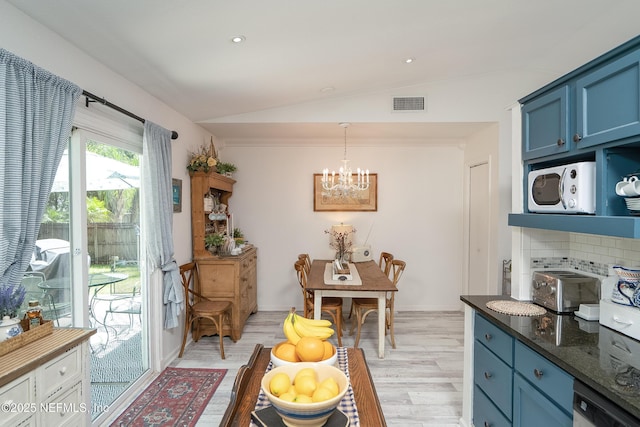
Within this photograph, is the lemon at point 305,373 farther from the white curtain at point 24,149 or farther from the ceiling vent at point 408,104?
the ceiling vent at point 408,104

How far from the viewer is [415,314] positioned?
4535 millimetres

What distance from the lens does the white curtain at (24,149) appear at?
4.82ft

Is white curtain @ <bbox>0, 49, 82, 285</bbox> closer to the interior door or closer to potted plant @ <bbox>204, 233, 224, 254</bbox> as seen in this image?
potted plant @ <bbox>204, 233, 224, 254</bbox>

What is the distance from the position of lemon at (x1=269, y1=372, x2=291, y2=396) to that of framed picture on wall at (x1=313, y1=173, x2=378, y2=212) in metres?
3.74

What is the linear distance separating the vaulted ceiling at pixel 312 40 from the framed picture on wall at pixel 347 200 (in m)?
1.44

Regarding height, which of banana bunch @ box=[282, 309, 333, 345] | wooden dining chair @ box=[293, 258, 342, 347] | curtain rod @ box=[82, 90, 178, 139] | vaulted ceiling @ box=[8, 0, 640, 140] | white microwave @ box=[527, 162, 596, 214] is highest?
vaulted ceiling @ box=[8, 0, 640, 140]

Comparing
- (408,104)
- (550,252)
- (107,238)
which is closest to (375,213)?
(408,104)

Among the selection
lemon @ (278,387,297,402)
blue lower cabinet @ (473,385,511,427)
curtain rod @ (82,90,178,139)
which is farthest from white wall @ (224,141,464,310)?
lemon @ (278,387,297,402)

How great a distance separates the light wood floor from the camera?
2420mm

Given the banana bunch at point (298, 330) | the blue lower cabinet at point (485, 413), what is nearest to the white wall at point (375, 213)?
the blue lower cabinet at point (485, 413)

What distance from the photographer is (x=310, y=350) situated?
1.13 meters

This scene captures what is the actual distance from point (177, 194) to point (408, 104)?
2661 mm

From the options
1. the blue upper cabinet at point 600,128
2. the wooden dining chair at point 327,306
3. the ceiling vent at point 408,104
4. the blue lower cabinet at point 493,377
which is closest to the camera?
the blue upper cabinet at point 600,128

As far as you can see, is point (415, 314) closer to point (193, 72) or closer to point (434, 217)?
point (434, 217)
